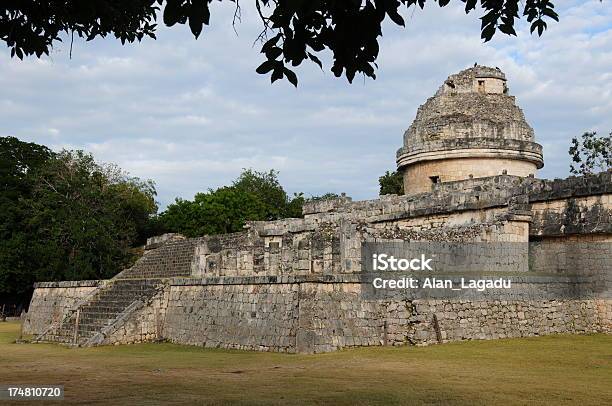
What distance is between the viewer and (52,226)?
104 ft

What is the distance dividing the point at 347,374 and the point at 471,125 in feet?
44.3

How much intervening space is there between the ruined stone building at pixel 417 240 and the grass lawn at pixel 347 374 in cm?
69

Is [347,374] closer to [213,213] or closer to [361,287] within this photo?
[361,287]

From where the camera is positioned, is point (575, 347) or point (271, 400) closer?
point (271, 400)

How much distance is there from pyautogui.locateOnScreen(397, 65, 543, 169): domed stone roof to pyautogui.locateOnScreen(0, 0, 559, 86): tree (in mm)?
14978

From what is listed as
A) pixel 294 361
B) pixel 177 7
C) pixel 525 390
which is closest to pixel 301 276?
pixel 294 361

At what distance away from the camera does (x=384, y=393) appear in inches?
337

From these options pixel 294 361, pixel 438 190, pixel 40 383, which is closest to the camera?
pixel 40 383

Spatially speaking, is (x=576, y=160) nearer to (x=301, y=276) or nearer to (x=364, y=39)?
(x=301, y=276)

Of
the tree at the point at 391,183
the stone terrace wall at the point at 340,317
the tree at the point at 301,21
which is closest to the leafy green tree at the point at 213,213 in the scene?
the tree at the point at 391,183

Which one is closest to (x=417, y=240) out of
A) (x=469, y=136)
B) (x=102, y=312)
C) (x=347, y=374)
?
(x=347, y=374)

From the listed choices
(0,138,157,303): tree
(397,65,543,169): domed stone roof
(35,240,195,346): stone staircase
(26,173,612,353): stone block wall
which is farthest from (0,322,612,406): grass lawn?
(0,138,157,303): tree

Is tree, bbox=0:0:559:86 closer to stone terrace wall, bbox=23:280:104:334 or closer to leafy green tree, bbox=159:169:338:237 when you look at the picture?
stone terrace wall, bbox=23:280:104:334

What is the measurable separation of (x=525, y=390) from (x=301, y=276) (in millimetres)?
5595
